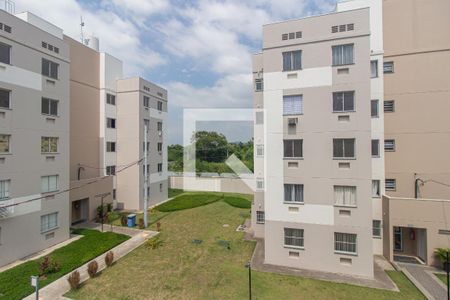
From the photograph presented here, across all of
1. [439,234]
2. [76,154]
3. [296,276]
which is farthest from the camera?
[76,154]

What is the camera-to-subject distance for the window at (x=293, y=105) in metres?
12.4

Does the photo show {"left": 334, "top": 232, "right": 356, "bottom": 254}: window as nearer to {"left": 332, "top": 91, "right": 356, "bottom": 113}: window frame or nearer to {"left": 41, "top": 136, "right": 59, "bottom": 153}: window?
{"left": 332, "top": 91, "right": 356, "bottom": 113}: window frame

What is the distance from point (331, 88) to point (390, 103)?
4962mm

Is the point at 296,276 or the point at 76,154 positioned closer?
the point at 296,276

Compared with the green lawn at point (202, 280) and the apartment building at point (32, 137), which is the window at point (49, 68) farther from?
the green lawn at point (202, 280)

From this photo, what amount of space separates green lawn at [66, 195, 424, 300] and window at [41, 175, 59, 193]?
640 centimetres

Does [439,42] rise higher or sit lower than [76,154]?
higher

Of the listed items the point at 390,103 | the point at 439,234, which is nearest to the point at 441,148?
the point at 390,103

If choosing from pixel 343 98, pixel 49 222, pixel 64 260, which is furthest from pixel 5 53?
pixel 343 98

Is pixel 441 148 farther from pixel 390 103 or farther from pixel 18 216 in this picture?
pixel 18 216

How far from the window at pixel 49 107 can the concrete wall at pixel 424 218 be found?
2045 cm

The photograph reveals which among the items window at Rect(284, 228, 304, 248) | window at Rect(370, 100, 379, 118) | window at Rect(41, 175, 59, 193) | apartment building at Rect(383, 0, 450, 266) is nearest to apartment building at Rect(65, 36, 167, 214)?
window at Rect(41, 175, 59, 193)

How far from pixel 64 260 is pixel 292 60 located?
16069 millimetres

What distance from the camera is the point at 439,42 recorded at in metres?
13.3
